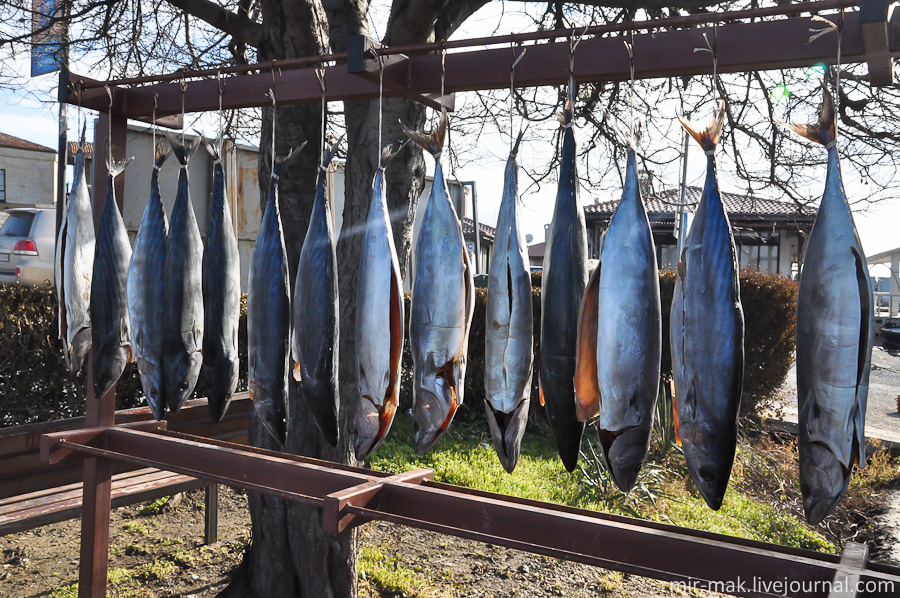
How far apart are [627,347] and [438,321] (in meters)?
0.49

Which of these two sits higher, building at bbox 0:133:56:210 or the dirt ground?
building at bbox 0:133:56:210

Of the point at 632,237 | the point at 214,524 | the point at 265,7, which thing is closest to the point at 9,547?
the point at 214,524

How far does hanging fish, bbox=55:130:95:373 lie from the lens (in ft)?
7.73

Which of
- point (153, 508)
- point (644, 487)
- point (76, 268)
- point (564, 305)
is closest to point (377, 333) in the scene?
point (564, 305)

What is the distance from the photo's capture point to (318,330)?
1.78 m

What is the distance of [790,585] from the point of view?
1.45 meters

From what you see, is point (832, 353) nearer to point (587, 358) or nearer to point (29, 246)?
point (587, 358)

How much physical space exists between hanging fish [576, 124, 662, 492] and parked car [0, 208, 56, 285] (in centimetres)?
860

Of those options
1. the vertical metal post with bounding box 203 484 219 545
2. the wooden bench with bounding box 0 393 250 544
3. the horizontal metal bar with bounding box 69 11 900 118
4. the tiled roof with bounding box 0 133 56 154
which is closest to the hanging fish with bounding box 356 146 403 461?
the horizontal metal bar with bounding box 69 11 900 118

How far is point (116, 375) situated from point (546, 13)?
4.39 meters

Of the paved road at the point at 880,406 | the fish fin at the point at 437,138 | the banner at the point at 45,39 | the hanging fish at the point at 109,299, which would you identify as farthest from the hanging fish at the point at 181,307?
the paved road at the point at 880,406

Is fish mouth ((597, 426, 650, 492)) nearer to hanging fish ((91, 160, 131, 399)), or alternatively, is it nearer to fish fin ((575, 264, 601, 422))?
fish fin ((575, 264, 601, 422))

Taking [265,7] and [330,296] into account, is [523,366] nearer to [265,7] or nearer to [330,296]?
[330,296]

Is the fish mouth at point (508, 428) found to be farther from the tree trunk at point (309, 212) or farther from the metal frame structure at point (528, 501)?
the tree trunk at point (309, 212)
